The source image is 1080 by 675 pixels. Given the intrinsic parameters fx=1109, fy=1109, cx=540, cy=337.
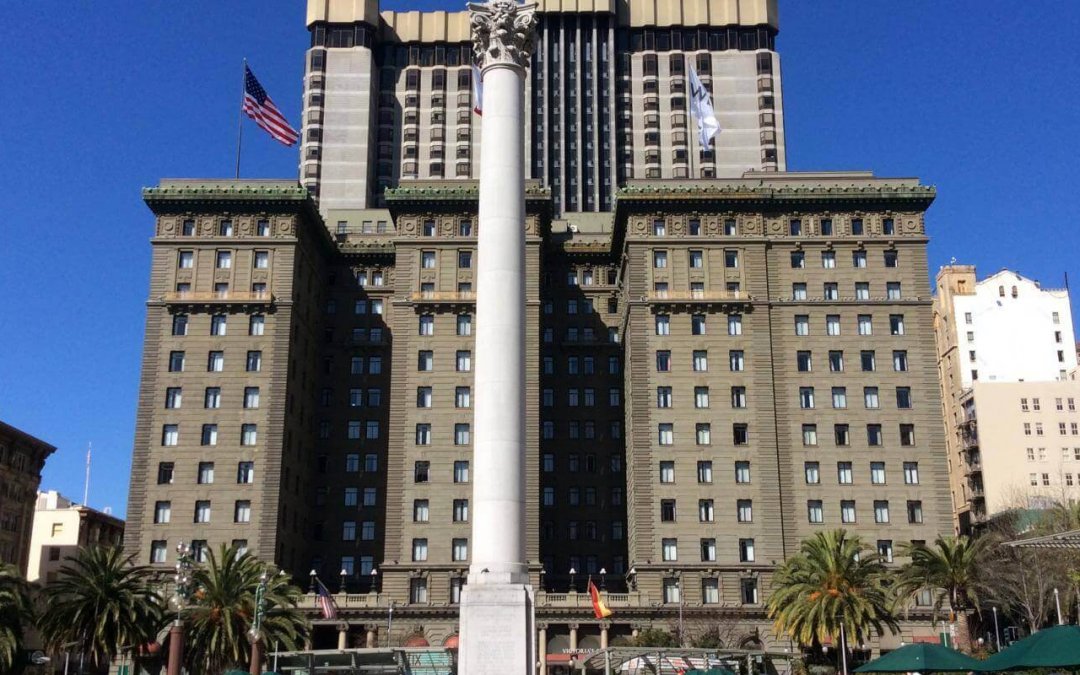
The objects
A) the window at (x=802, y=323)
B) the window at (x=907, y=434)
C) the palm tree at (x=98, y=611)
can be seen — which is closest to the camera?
the palm tree at (x=98, y=611)

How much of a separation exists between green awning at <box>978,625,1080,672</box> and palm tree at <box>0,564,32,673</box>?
61.4m

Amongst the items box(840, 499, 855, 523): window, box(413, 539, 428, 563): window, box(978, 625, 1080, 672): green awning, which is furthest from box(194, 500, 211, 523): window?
box(978, 625, 1080, 672): green awning

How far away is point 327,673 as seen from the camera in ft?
188

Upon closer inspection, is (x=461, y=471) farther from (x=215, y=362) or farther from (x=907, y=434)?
(x=907, y=434)

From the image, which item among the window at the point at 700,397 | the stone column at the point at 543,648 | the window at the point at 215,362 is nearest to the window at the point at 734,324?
the window at the point at 700,397

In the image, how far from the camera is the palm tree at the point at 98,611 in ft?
234

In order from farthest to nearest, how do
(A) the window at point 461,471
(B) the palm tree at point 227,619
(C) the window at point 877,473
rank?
(A) the window at point 461,471 → (C) the window at point 877,473 → (B) the palm tree at point 227,619

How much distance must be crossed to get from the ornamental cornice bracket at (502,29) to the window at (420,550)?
55.0 meters

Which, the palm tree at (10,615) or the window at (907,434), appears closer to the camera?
the palm tree at (10,615)

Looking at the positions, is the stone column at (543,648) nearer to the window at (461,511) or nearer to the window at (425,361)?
the window at (461,511)

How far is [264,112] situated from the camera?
91.6 metres

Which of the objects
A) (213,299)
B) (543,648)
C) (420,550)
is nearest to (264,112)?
(213,299)

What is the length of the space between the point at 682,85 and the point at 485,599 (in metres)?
124

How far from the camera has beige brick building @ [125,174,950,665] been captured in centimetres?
9644
